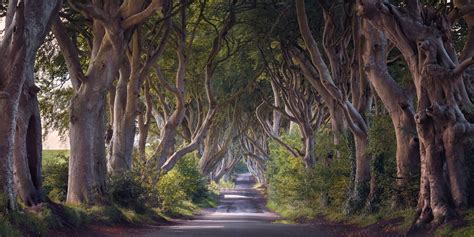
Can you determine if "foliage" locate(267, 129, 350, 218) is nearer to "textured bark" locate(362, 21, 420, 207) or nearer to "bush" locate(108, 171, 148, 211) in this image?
"bush" locate(108, 171, 148, 211)

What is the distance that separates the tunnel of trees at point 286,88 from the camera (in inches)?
544

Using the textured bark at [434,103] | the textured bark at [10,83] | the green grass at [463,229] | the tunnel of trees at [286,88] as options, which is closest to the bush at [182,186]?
the tunnel of trees at [286,88]

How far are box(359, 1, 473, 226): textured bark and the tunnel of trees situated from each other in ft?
0.09

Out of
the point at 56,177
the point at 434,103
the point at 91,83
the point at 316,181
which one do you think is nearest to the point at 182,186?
the point at 316,181

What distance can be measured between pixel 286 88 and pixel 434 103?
18919 mm

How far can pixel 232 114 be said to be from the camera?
47.1 m

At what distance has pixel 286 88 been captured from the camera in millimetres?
32812

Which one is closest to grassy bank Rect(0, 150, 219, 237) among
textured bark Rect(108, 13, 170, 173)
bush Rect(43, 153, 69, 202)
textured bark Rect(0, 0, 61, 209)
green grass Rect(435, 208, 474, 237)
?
bush Rect(43, 153, 69, 202)

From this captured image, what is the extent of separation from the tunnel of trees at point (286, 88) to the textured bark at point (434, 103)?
0.03 m

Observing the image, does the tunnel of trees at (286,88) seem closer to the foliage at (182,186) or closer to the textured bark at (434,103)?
the textured bark at (434,103)

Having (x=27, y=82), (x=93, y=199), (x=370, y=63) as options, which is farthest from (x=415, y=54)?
(x=93, y=199)

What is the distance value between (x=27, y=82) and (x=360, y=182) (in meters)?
12.3

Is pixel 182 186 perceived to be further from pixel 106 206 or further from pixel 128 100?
pixel 106 206

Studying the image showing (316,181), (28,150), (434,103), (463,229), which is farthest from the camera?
(316,181)
